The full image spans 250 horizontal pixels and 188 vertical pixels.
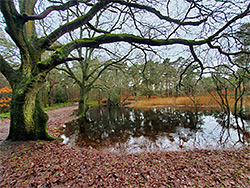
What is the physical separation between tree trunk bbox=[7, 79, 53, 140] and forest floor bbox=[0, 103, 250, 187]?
37 cm

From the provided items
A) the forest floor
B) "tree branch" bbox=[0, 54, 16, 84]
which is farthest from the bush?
the forest floor

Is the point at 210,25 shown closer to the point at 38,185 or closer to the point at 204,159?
the point at 204,159

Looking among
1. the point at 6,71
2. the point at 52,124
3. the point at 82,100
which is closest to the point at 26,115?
the point at 6,71

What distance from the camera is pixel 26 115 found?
381 cm

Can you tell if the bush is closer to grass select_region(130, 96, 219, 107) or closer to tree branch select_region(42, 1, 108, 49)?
grass select_region(130, 96, 219, 107)

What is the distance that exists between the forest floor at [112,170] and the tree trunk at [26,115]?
37 cm

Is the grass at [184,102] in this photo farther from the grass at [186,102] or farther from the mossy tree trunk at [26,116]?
the mossy tree trunk at [26,116]

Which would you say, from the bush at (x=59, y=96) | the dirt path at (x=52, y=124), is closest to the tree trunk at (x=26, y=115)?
the dirt path at (x=52, y=124)

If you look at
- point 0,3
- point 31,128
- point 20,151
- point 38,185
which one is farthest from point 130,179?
point 0,3

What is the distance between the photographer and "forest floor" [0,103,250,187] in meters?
2.40

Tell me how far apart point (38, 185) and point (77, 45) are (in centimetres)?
409

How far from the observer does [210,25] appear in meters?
4.15

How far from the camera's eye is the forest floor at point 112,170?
240 cm

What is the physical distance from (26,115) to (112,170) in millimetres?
3543
